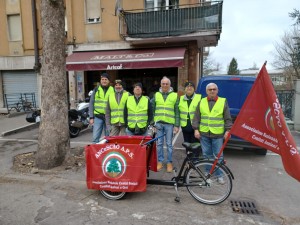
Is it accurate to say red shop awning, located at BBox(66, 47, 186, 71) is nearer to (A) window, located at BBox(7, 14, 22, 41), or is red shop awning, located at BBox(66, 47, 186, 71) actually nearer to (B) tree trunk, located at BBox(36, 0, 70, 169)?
(A) window, located at BBox(7, 14, 22, 41)

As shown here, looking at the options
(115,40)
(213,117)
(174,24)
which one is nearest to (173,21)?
(174,24)

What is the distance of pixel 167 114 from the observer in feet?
15.7

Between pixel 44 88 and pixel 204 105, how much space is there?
325cm

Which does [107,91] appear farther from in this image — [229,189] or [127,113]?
[229,189]

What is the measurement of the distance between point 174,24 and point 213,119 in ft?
27.0

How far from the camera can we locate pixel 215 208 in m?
3.65

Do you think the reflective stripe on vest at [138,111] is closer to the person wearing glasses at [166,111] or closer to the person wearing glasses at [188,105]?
the person wearing glasses at [166,111]

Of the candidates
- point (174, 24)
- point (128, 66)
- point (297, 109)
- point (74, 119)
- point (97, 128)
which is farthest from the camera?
point (174, 24)

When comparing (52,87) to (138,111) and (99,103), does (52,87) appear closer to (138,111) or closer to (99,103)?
(99,103)

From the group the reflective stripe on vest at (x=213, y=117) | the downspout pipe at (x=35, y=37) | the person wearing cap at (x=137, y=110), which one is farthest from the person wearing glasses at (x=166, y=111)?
the downspout pipe at (x=35, y=37)

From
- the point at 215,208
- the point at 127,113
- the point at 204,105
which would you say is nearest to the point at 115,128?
the point at 127,113

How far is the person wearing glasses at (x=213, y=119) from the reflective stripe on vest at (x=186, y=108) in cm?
41

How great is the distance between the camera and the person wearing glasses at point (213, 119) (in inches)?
162

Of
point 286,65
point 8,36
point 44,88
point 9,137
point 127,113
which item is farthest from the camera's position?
point 286,65
